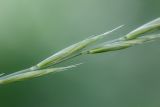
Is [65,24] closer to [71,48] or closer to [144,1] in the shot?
[144,1]

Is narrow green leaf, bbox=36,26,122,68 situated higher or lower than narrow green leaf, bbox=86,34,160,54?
higher

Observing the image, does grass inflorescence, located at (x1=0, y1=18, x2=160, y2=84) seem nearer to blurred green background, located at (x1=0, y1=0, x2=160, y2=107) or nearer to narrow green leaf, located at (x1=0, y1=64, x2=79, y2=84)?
narrow green leaf, located at (x1=0, y1=64, x2=79, y2=84)

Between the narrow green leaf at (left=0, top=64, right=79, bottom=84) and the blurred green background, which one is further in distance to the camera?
the blurred green background

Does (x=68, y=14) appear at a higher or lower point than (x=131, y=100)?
higher

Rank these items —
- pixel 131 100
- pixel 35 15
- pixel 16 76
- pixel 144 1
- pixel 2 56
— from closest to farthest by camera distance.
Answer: pixel 16 76 < pixel 131 100 < pixel 2 56 < pixel 35 15 < pixel 144 1

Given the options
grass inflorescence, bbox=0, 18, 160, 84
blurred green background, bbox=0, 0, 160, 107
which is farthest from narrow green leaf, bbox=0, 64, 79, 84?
blurred green background, bbox=0, 0, 160, 107

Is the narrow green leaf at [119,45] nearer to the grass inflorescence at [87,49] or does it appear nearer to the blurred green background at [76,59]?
the grass inflorescence at [87,49]

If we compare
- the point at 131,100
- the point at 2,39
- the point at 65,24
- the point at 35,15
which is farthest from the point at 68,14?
the point at 131,100

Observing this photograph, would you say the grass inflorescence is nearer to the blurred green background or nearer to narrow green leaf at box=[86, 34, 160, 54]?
narrow green leaf at box=[86, 34, 160, 54]
